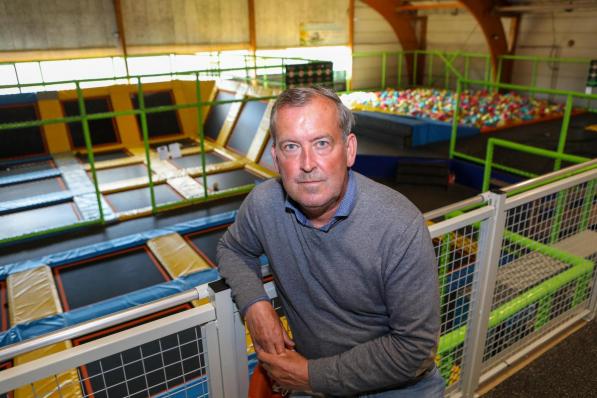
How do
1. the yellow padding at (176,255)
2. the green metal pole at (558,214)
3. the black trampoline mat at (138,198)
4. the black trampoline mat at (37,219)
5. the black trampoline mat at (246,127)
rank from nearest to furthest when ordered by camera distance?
the green metal pole at (558,214) < the yellow padding at (176,255) < the black trampoline mat at (37,219) < the black trampoline mat at (138,198) < the black trampoline mat at (246,127)

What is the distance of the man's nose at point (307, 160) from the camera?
A: 1265 millimetres

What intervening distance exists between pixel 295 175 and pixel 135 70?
39.3 ft

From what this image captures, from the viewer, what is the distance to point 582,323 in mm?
3061

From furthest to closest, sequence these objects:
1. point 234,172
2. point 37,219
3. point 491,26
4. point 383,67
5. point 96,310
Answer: point 383,67 → point 491,26 → point 234,172 → point 37,219 → point 96,310

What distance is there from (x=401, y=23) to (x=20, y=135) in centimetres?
1266

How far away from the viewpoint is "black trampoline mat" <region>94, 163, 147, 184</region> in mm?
8031

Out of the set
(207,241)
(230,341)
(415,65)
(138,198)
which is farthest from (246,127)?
(415,65)

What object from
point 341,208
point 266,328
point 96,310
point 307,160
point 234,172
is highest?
point 307,160

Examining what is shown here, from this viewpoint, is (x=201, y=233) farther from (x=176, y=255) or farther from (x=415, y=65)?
(x=415, y=65)

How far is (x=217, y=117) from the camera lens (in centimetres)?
1070

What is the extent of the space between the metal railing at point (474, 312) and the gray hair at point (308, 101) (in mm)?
610

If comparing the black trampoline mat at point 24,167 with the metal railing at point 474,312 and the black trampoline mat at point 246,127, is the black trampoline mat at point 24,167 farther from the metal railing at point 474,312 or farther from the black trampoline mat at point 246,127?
the metal railing at point 474,312

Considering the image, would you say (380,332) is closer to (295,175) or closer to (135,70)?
(295,175)

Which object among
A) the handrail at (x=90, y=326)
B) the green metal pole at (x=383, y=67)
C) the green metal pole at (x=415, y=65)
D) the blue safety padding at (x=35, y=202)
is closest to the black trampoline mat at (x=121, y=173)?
the blue safety padding at (x=35, y=202)
